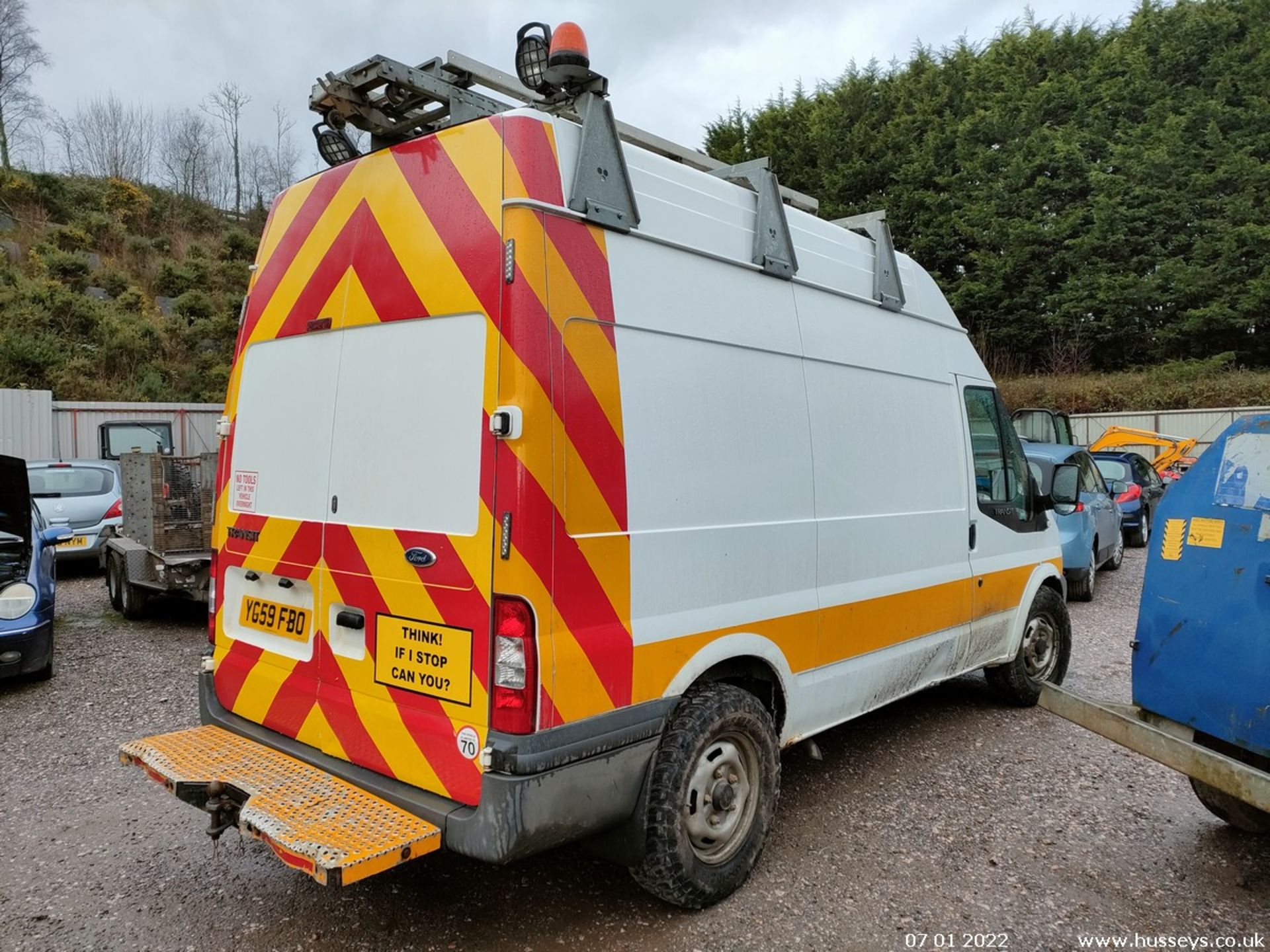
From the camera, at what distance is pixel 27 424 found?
632 inches

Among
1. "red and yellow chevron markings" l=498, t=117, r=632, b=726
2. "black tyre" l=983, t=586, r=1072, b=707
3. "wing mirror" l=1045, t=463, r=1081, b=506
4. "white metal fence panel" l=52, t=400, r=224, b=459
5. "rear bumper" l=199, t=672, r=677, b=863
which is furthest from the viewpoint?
"white metal fence panel" l=52, t=400, r=224, b=459

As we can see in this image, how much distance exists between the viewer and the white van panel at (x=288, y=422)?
3.13 metres

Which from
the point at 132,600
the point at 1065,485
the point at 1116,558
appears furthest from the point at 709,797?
the point at 1116,558

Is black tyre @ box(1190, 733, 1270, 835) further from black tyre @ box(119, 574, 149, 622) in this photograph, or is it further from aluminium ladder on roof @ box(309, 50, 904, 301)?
black tyre @ box(119, 574, 149, 622)

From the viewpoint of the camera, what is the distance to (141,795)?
4078 mm

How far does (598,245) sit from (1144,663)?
2769 mm

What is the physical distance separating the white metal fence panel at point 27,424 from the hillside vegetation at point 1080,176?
2227cm

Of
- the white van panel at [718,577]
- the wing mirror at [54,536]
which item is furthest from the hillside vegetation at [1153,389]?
the wing mirror at [54,536]

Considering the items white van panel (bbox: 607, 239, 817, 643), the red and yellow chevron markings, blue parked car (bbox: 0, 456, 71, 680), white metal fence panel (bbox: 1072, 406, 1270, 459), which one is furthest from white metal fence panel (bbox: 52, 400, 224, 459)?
white metal fence panel (bbox: 1072, 406, 1270, 459)

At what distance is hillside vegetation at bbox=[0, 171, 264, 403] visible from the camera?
20562 millimetres

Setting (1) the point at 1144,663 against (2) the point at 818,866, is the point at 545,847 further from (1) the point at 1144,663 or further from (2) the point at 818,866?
(1) the point at 1144,663

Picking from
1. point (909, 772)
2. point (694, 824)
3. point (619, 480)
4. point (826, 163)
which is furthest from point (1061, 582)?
point (826, 163)

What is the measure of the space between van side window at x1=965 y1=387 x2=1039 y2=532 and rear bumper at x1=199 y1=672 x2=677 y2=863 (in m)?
2.75

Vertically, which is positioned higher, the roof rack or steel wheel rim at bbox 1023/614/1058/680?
the roof rack
